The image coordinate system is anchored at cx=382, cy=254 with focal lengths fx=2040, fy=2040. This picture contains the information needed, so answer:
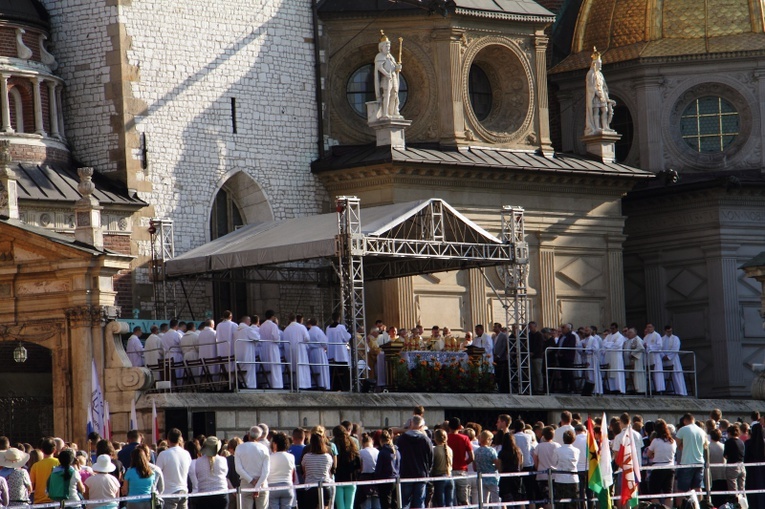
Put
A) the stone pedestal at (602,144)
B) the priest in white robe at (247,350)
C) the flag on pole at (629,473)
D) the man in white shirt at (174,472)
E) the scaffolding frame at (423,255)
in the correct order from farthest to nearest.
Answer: the stone pedestal at (602,144), the scaffolding frame at (423,255), the priest in white robe at (247,350), the flag on pole at (629,473), the man in white shirt at (174,472)

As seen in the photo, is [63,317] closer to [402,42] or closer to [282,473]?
[282,473]

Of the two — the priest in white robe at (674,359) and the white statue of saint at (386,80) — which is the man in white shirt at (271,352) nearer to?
the white statue of saint at (386,80)

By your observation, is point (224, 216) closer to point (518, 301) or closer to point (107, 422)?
point (518, 301)

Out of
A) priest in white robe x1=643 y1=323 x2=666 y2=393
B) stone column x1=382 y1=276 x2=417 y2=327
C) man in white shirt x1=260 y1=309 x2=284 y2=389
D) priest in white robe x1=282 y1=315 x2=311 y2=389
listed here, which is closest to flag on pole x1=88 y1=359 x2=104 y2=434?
man in white shirt x1=260 y1=309 x2=284 y2=389

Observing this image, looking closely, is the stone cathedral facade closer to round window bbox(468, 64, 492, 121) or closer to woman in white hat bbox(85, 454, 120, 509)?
round window bbox(468, 64, 492, 121)

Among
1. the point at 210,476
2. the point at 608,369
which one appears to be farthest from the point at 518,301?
the point at 210,476

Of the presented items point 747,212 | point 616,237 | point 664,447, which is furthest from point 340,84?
point 664,447

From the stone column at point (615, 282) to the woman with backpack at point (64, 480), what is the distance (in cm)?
2619

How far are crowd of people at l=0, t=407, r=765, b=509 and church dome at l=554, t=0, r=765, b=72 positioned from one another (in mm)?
21183

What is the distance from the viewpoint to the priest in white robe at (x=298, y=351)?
1501 inches

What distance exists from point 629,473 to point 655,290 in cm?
2355

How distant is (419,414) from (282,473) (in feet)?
9.72

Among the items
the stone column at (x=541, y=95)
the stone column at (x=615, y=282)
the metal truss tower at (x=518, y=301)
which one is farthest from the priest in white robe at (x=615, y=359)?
the stone column at (x=541, y=95)

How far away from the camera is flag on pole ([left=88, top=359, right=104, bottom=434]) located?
115ft
